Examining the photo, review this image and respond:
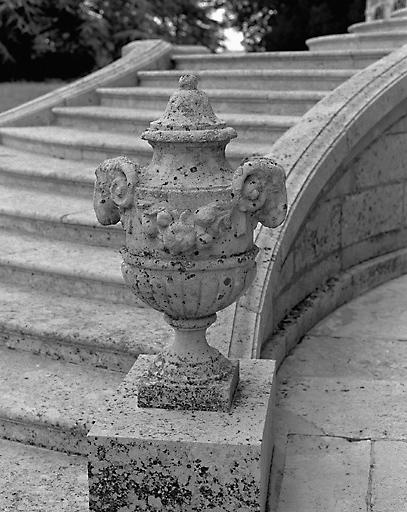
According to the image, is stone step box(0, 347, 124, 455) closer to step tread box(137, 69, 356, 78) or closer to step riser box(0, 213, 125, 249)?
step riser box(0, 213, 125, 249)

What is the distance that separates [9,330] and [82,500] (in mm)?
1348

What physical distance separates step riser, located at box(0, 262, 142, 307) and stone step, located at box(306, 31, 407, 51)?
400 centimetres

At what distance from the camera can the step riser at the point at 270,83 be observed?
6945mm

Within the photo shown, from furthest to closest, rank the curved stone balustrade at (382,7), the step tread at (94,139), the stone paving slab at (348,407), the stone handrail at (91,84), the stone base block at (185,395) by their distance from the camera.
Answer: the curved stone balustrade at (382,7) → the stone handrail at (91,84) → the step tread at (94,139) → the stone paving slab at (348,407) → the stone base block at (185,395)

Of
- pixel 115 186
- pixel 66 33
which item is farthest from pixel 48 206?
pixel 66 33

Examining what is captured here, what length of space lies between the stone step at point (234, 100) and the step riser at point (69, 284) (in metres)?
2.45

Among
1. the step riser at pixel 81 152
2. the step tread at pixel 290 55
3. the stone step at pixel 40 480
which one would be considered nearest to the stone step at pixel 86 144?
the step riser at pixel 81 152

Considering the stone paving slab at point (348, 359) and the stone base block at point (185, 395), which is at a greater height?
the stone base block at point (185, 395)

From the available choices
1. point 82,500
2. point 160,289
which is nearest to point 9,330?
point 82,500

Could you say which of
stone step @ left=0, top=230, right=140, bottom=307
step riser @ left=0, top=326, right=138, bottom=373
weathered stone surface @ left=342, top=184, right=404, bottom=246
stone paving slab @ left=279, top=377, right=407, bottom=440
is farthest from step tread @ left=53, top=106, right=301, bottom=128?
step riser @ left=0, top=326, right=138, bottom=373

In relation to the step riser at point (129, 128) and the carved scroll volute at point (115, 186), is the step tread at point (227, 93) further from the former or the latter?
the carved scroll volute at point (115, 186)

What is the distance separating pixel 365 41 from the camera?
28.2ft

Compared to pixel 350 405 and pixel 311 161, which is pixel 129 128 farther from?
pixel 350 405

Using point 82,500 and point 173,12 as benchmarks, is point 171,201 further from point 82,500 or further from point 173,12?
point 173,12
